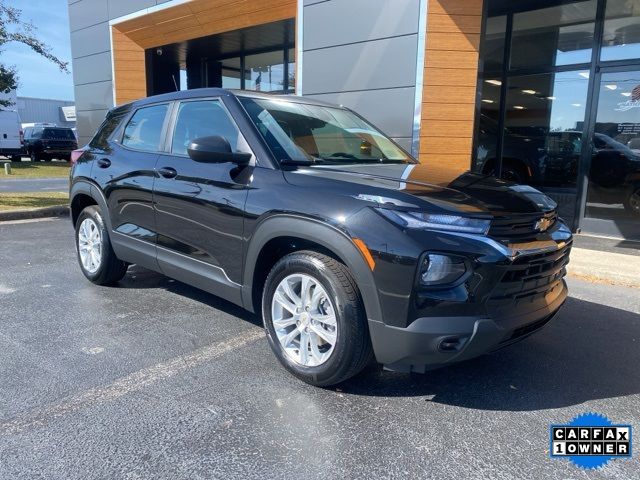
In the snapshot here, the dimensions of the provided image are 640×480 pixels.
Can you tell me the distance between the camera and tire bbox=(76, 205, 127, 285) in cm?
469

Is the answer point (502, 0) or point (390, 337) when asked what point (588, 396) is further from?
point (502, 0)

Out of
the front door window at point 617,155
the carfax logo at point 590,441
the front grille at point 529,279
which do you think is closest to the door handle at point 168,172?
the front grille at point 529,279

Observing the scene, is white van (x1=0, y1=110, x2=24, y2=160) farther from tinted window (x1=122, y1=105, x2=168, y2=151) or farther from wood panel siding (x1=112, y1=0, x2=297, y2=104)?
tinted window (x1=122, y1=105, x2=168, y2=151)

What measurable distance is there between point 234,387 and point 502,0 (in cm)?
824

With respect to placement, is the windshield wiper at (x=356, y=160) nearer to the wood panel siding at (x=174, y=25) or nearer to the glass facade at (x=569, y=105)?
the glass facade at (x=569, y=105)

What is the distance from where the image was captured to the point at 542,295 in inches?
112

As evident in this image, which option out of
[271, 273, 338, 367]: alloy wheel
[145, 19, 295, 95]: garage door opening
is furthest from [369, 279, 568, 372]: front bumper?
[145, 19, 295, 95]: garage door opening

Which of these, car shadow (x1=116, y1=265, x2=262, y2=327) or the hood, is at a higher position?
the hood

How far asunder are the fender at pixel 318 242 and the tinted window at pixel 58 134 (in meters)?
26.5

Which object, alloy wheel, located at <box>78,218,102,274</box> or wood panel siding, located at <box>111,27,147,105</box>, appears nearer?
alloy wheel, located at <box>78,218,102,274</box>

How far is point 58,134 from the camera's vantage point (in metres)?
25.8

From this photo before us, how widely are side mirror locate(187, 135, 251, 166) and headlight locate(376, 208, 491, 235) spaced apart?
3.82 feet

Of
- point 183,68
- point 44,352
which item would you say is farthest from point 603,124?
point 183,68

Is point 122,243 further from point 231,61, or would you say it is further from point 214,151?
point 231,61
